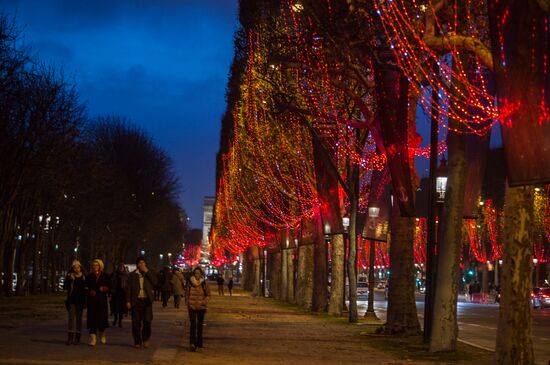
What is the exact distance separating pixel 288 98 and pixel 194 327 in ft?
57.8

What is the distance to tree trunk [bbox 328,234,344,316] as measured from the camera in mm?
38719

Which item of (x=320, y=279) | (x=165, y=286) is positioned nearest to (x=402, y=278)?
(x=320, y=279)

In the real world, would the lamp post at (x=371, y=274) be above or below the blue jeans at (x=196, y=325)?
above

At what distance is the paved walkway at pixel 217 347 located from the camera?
60.1 ft

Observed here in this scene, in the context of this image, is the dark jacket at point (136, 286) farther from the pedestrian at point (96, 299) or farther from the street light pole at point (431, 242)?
the street light pole at point (431, 242)

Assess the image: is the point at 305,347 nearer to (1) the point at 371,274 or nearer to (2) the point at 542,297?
(1) the point at 371,274

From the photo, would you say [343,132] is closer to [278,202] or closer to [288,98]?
[288,98]

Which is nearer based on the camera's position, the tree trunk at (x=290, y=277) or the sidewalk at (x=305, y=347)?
the sidewalk at (x=305, y=347)

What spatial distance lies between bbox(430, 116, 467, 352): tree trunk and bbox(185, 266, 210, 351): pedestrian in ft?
15.4

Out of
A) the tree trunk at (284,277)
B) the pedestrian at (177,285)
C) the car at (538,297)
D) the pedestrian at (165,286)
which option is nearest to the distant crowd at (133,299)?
the pedestrian at (177,285)

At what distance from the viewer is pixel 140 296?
2031 centimetres

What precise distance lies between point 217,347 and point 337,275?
55.8 ft

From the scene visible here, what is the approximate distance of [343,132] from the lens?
117ft

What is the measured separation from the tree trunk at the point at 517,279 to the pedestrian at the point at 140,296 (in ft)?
24.4
